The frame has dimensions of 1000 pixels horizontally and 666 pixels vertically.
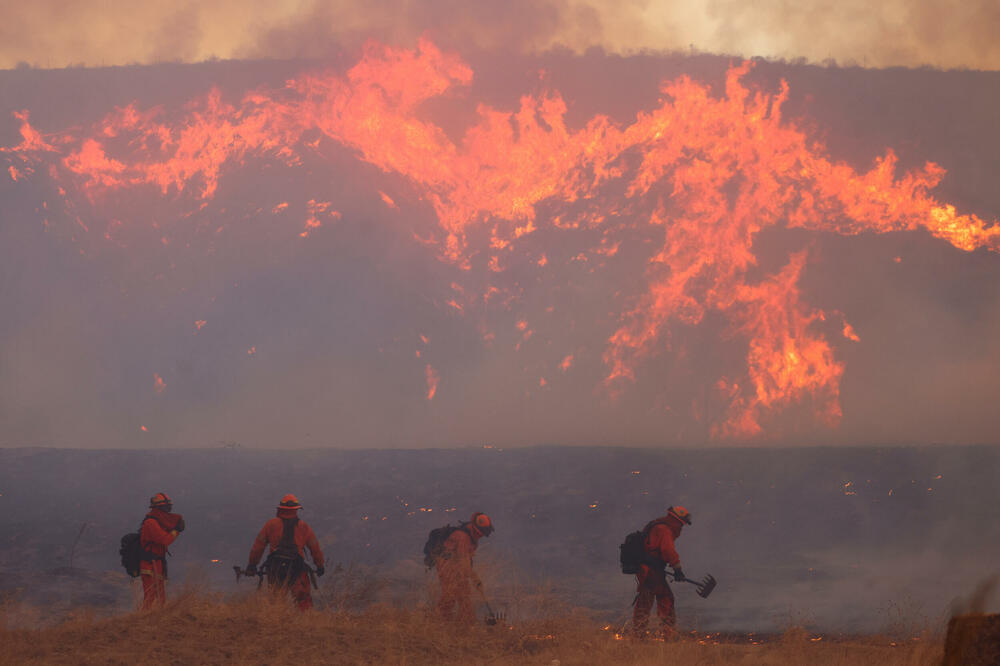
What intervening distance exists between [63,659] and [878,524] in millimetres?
55369

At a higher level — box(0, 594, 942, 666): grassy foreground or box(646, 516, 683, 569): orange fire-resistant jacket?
box(646, 516, 683, 569): orange fire-resistant jacket

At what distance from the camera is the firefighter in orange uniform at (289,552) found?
1118 centimetres

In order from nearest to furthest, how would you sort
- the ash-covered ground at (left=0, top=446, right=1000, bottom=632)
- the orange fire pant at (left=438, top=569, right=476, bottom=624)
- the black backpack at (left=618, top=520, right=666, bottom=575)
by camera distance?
the orange fire pant at (left=438, top=569, right=476, bottom=624) < the black backpack at (left=618, top=520, right=666, bottom=575) < the ash-covered ground at (left=0, top=446, right=1000, bottom=632)

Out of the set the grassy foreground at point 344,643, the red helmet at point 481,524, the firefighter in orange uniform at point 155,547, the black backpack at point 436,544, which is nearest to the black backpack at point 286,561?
the grassy foreground at point 344,643

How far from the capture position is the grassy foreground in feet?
27.2

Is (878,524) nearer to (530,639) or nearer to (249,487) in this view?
(249,487)

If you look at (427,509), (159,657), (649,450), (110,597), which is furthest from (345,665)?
(649,450)

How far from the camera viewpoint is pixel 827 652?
9.96m

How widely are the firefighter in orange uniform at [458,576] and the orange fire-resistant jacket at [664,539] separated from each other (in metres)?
2.06

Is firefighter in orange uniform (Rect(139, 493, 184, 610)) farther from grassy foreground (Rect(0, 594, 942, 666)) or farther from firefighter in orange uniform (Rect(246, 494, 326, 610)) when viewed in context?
grassy foreground (Rect(0, 594, 942, 666))

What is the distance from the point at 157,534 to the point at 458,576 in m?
3.85

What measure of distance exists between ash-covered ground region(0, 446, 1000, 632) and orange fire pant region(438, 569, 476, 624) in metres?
0.41

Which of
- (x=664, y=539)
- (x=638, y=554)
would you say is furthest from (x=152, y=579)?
(x=664, y=539)

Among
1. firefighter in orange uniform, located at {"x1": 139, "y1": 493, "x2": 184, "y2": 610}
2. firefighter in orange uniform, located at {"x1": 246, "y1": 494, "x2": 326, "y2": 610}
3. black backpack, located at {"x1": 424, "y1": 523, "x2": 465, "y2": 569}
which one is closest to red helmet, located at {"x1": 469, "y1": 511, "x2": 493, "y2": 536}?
black backpack, located at {"x1": 424, "y1": 523, "x2": 465, "y2": 569}
